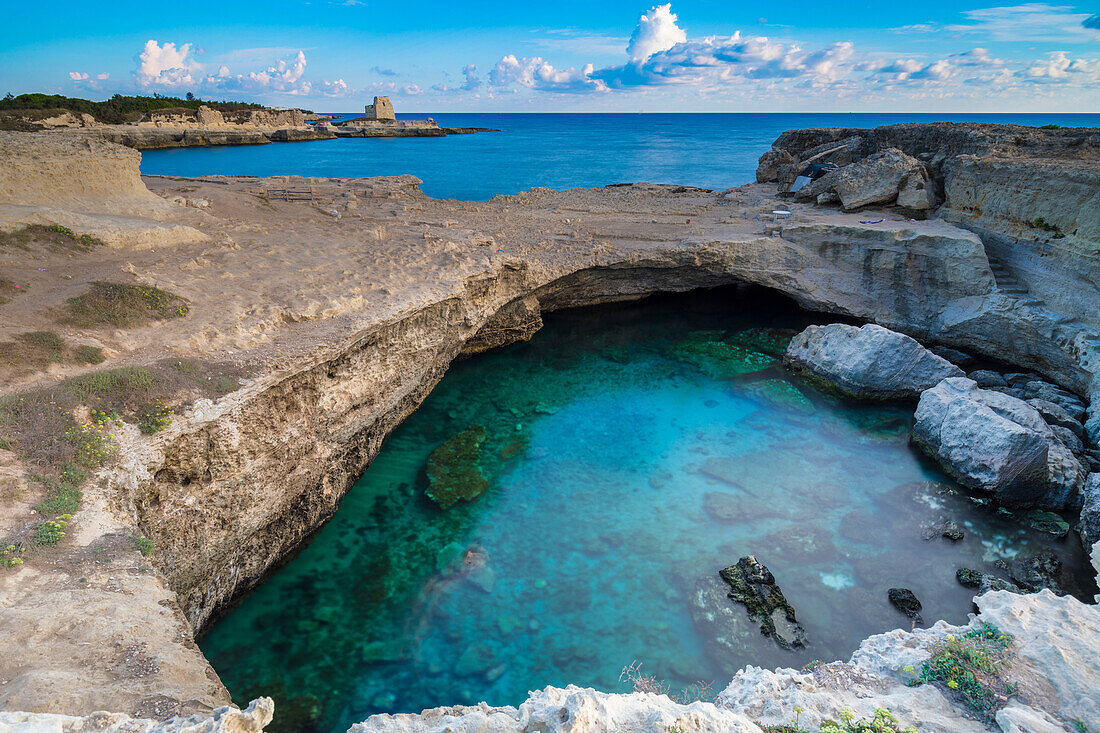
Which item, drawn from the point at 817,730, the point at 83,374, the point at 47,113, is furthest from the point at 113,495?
the point at 47,113

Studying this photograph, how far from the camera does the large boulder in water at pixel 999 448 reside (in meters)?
11.3

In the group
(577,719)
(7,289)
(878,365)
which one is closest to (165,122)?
(7,289)

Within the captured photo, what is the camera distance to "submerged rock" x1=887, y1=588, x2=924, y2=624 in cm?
930

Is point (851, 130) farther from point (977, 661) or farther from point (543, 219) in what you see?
point (977, 661)

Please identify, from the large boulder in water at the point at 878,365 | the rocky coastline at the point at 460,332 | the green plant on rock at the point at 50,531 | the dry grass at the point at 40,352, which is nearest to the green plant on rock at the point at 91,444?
the rocky coastline at the point at 460,332

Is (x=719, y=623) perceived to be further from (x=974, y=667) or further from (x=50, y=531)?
(x=50, y=531)

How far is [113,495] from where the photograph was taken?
6711mm

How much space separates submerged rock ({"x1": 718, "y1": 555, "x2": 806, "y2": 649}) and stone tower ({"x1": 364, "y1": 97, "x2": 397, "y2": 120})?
105 metres

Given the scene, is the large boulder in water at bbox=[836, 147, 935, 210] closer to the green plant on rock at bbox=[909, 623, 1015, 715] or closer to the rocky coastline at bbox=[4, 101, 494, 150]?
the green plant on rock at bbox=[909, 623, 1015, 715]

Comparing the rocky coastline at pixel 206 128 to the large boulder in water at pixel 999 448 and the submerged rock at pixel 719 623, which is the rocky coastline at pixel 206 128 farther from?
the large boulder in water at pixel 999 448

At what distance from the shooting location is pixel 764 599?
9.45 m

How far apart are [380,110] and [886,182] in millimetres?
95873

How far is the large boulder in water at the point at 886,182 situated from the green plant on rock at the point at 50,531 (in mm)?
24362

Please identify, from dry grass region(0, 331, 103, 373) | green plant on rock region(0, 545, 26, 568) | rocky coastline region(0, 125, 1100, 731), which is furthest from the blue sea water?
green plant on rock region(0, 545, 26, 568)
